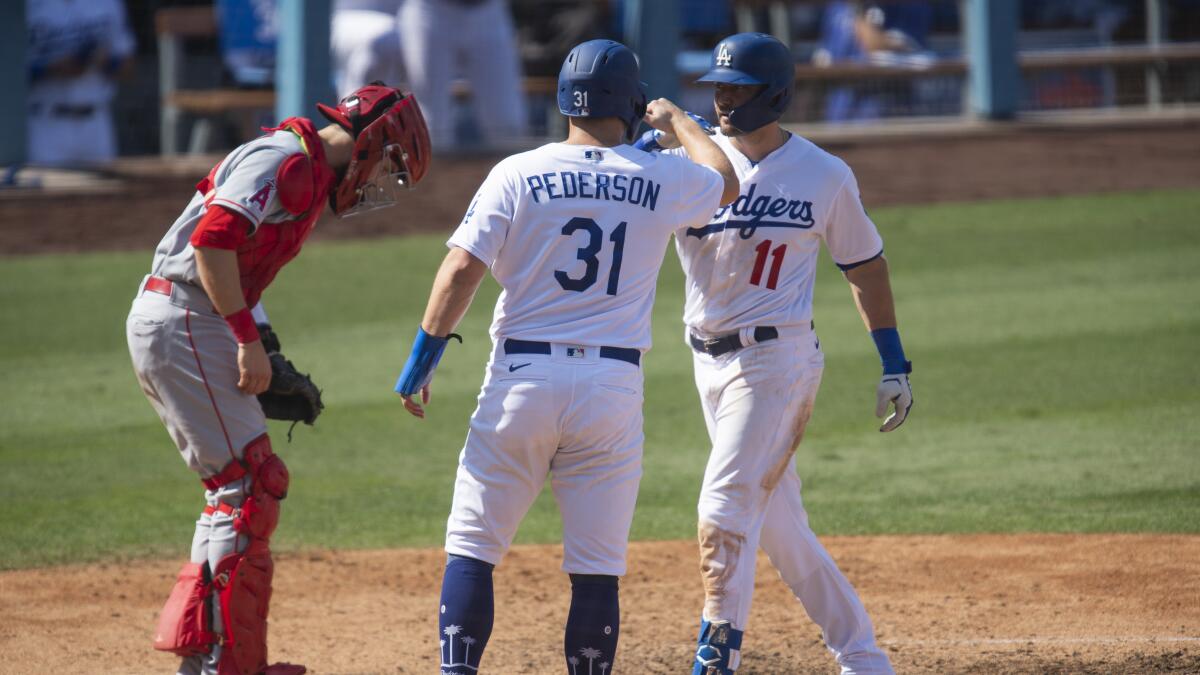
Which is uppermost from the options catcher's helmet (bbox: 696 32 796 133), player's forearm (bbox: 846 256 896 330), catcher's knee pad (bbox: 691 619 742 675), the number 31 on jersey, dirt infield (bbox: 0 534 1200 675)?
catcher's helmet (bbox: 696 32 796 133)

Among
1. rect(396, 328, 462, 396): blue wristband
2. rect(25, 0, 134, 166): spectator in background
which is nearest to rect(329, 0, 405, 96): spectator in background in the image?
rect(25, 0, 134, 166): spectator in background

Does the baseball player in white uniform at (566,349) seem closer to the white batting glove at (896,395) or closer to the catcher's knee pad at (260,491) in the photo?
the catcher's knee pad at (260,491)

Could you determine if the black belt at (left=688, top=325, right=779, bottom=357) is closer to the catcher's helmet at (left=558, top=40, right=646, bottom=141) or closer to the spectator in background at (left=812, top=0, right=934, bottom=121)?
the catcher's helmet at (left=558, top=40, right=646, bottom=141)

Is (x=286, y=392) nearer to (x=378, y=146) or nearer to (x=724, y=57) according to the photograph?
(x=378, y=146)

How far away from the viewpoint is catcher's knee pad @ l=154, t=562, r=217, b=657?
4094 mm

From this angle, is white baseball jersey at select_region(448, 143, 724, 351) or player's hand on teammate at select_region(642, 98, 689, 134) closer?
white baseball jersey at select_region(448, 143, 724, 351)

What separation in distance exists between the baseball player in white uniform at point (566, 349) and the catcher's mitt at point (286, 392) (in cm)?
72

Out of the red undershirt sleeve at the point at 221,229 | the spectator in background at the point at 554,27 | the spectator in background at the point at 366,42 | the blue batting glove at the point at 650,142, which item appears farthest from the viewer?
the spectator in background at the point at 554,27

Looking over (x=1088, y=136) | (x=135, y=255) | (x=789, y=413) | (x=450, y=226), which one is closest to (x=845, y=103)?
(x=1088, y=136)

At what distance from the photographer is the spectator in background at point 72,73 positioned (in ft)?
45.4

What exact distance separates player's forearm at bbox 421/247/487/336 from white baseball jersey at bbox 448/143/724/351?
3 cm

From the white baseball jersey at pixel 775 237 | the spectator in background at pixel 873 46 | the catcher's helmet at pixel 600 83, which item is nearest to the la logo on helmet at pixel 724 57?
the white baseball jersey at pixel 775 237

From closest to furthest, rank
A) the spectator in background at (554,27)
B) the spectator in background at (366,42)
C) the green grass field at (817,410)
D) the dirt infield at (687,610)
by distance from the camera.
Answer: the dirt infield at (687,610) < the green grass field at (817,410) < the spectator in background at (366,42) < the spectator in background at (554,27)

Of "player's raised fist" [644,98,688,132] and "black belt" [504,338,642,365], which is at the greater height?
"player's raised fist" [644,98,688,132]
